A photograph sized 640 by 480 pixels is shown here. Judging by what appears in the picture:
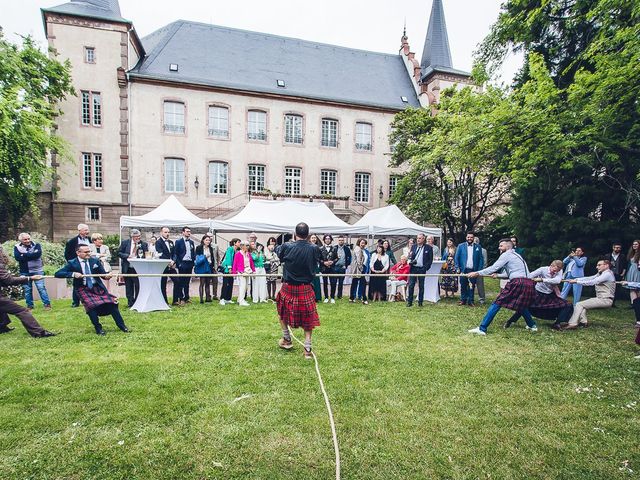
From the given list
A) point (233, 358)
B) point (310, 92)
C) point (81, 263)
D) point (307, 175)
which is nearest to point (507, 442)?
point (233, 358)

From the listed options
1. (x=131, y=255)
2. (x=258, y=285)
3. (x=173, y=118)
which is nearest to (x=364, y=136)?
(x=173, y=118)

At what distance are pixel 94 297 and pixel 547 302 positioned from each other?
8830 mm

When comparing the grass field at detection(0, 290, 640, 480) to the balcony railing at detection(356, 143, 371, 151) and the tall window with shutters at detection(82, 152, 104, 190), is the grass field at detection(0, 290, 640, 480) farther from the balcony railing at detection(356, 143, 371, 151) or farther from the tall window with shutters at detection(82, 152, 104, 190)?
the balcony railing at detection(356, 143, 371, 151)

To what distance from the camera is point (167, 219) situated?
1282 cm

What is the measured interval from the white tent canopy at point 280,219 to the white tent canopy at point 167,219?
797 millimetres

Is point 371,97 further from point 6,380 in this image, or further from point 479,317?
point 6,380

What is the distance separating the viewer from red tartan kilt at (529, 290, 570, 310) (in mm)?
7594

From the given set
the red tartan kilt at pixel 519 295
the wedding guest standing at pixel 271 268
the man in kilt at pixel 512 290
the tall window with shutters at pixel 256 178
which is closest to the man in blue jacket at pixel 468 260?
the man in kilt at pixel 512 290

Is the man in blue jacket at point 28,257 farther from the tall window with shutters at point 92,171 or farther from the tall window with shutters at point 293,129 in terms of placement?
the tall window with shutters at point 293,129

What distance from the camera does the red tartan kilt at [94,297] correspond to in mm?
6457

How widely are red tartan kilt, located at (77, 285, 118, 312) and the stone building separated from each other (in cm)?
1668

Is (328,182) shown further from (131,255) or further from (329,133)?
(131,255)

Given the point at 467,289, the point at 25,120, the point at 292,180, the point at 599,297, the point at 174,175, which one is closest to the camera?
the point at 599,297

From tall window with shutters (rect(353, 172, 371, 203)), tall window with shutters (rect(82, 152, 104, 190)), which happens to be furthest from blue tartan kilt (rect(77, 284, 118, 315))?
tall window with shutters (rect(353, 172, 371, 203))
